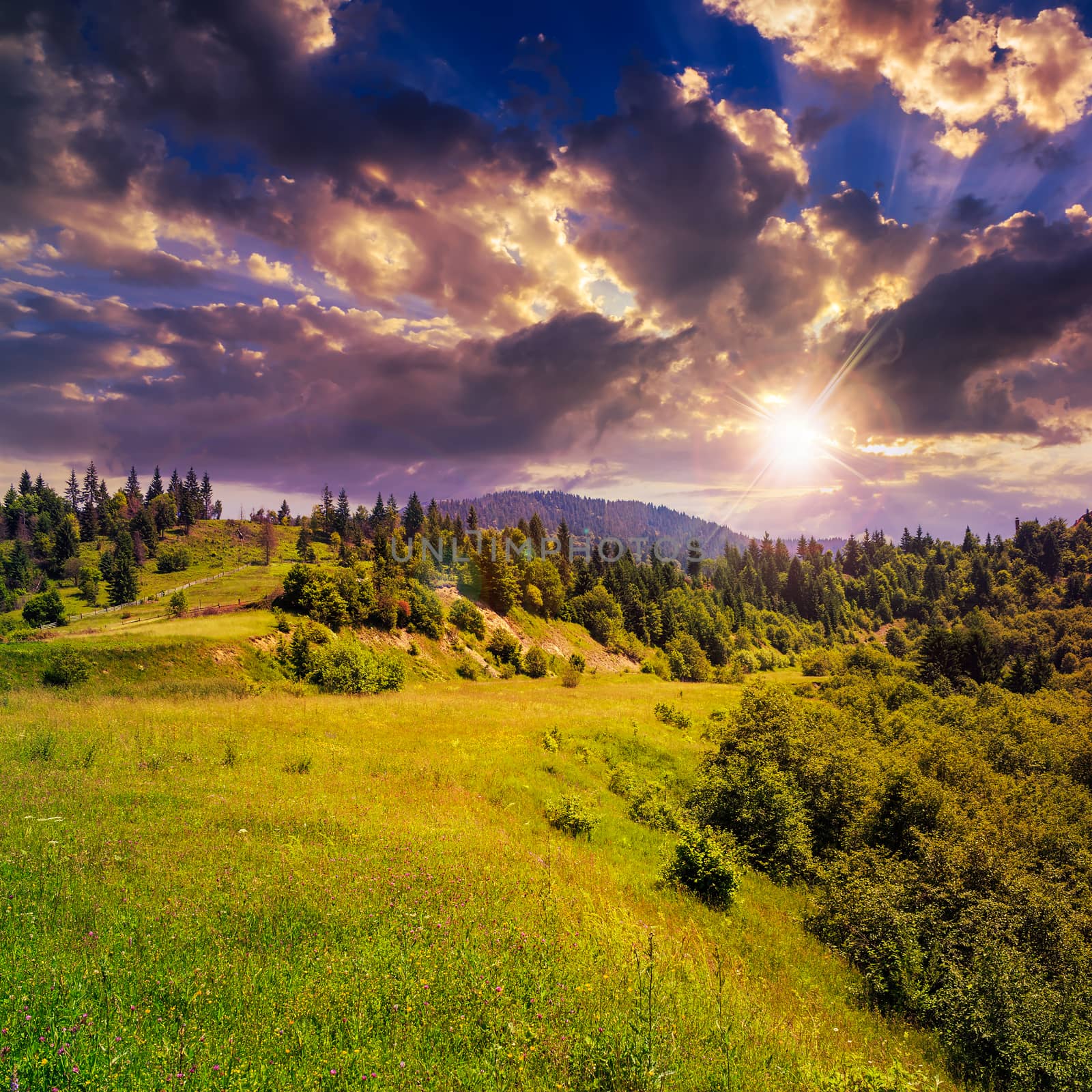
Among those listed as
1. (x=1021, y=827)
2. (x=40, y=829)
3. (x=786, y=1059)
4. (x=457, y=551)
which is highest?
(x=457, y=551)

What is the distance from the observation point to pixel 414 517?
17725 cm

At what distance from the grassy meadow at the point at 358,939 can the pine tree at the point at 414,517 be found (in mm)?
151802

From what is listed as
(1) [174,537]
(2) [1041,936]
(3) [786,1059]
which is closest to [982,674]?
(2) [1041,936]

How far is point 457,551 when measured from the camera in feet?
362

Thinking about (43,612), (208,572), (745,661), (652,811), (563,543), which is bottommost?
(745,661)

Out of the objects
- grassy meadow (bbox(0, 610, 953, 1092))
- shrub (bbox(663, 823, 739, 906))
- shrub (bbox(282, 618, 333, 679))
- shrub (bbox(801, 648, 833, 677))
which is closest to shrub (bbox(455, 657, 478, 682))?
shrub (bbox(282, 618, 333, 679))

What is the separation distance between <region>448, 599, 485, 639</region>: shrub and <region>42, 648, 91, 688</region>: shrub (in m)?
44.2

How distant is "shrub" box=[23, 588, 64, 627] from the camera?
8012 centimetres

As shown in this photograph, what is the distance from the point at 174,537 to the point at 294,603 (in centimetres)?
13438

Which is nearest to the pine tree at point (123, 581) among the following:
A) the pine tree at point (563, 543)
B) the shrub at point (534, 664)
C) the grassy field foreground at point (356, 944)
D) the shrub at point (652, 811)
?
the shrub at point (534, 664)

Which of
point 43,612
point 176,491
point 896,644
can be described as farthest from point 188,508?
point 896,644

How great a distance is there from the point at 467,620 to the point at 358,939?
2746 inches

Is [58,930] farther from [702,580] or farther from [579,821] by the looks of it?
[702,580]

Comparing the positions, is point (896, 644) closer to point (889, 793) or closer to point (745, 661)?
point (745, 661)
